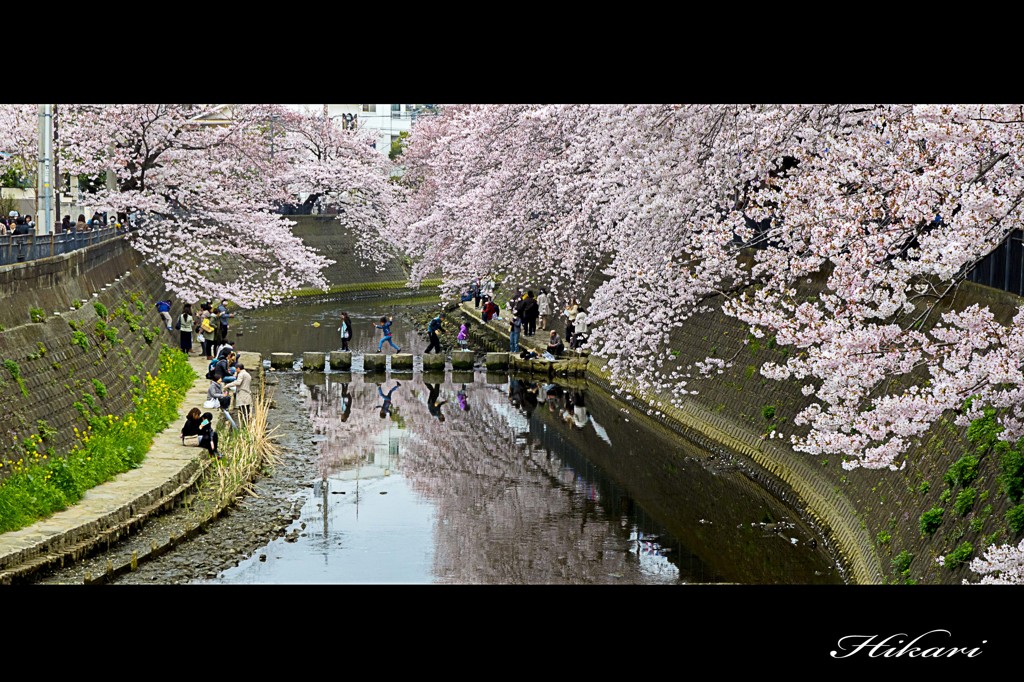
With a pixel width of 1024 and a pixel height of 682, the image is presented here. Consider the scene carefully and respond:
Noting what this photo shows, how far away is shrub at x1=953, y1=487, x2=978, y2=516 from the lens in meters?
13.0

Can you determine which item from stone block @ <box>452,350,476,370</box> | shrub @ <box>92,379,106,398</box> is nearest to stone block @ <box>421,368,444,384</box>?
stone block @ <box>452,350,476,370</box>

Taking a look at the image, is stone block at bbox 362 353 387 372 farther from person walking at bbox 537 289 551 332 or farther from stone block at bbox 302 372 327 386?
person walking at bbox 537 289 551 332

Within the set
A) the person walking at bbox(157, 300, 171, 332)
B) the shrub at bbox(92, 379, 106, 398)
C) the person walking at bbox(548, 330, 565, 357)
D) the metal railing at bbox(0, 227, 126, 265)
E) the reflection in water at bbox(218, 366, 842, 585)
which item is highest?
the metal railing at bbox(0, 227, 126, 265)

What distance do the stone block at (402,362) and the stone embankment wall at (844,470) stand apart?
29.9 ft

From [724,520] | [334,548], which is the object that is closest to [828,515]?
[724,520]

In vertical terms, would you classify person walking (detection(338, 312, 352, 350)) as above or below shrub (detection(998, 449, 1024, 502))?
above

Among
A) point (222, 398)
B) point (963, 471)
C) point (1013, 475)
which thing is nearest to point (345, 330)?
point (222, 398)

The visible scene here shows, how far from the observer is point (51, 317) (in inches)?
783

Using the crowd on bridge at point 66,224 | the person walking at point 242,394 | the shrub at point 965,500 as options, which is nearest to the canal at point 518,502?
the person walking at point 242,394

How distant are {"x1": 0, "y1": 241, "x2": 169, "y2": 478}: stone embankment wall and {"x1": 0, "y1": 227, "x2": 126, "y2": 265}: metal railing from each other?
27 centimetres

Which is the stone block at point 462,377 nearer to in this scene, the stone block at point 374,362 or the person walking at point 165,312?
the stone block at point 374,362

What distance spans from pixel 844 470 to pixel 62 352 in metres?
12.4

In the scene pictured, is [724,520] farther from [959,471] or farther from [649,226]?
[959,471]

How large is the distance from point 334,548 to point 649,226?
6.84m
